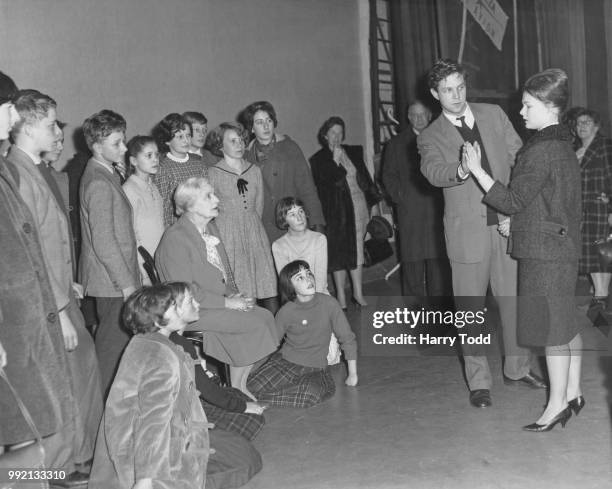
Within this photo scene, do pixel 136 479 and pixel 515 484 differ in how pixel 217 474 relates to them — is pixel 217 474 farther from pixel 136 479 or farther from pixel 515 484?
pixel 515 484

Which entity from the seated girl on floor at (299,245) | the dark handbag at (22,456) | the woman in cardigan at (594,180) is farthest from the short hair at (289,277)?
the woman in cardigan at (594,180)

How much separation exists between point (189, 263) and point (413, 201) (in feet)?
8.01

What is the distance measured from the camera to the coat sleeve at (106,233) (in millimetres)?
3787

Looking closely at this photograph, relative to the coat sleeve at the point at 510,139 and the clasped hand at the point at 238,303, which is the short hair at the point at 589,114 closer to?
the coat sleeve at the point at 510,139

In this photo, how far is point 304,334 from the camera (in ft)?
15.5

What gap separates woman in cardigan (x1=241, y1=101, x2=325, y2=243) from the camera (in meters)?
5.63

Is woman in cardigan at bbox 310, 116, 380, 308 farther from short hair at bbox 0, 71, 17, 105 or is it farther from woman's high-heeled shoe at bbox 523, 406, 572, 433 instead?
short hair at bbox 0, 71, 17, 105

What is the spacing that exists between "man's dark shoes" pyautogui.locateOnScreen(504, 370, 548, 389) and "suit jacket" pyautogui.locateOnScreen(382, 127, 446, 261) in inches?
68.1

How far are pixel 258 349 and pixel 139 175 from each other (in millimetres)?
1187

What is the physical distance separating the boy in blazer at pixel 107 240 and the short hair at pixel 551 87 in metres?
1.91

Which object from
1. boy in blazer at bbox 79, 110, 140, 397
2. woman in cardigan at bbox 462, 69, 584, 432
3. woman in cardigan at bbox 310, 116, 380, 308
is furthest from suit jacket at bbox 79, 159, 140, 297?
woman in cardigan at bbox 310, 116, 380, 308

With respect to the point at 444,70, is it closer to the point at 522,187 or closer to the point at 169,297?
the point at 522,187

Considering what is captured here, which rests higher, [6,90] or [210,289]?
[6,90]

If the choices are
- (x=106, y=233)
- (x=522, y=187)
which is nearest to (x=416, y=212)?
(x=522, y=187)
